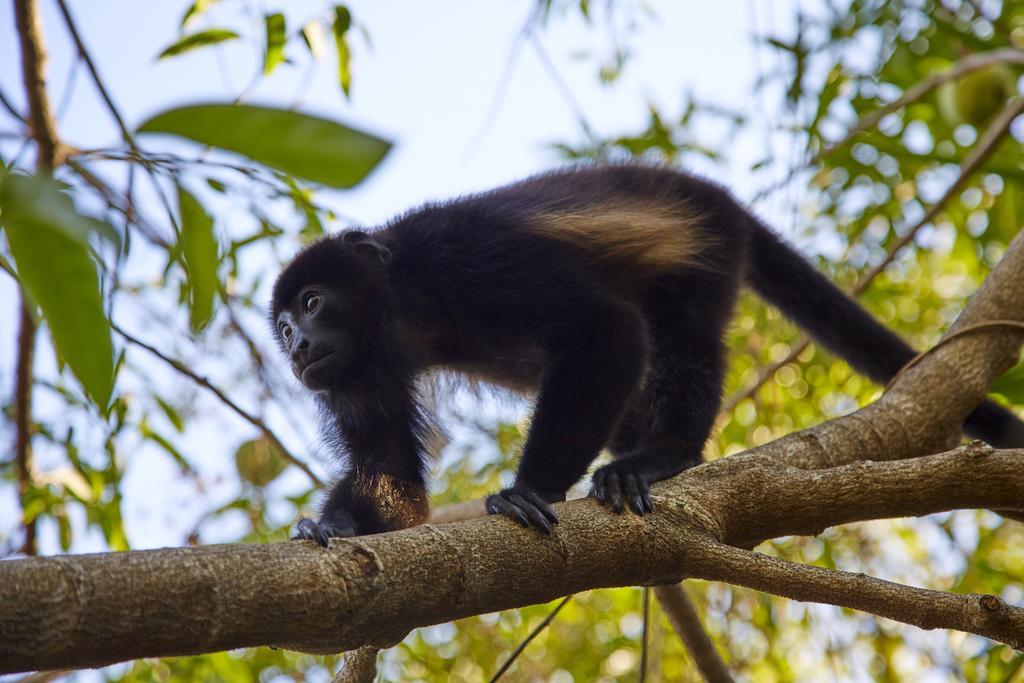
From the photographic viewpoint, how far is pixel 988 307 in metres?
2.59

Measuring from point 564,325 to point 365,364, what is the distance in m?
0.82

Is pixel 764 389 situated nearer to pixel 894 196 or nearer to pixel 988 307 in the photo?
pixel 894 196

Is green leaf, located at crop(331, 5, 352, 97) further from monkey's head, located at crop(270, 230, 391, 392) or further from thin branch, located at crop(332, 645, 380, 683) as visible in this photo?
thin branch, located at crop(332, 645, 380, 683)

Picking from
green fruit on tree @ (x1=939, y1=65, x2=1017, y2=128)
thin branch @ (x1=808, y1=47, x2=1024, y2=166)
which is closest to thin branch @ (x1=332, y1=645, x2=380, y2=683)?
thin branch @ (x1=808, y1=47, x2=1024, y2=166)

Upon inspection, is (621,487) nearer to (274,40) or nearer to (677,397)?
(677,397)

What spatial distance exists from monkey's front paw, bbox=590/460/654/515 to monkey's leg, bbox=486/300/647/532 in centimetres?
15

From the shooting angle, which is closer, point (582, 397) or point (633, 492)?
point (633, 492)

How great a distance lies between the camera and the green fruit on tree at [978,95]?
3334 millimetres

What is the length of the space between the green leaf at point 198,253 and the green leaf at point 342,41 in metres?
1.55

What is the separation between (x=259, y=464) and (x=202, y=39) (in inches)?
72.2

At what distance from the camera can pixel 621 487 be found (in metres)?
2.19

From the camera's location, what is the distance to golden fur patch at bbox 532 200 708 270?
3.19 m

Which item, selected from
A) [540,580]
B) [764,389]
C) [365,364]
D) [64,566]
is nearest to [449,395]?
[365,364]

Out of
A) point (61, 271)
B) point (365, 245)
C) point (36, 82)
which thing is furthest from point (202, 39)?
point (61, 271)
